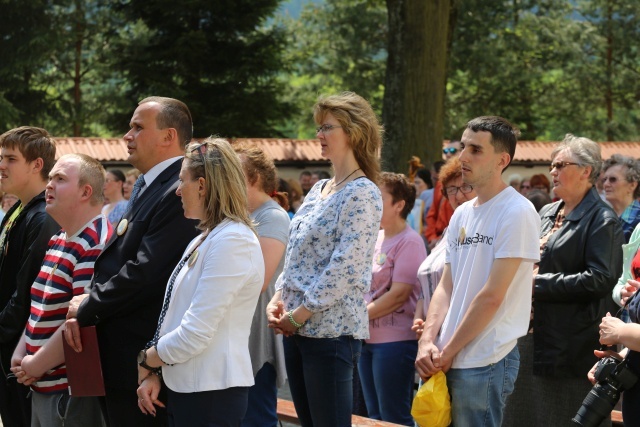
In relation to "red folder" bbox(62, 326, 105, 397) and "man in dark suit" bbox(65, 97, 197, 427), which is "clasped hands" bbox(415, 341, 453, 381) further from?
"red folder" bbox(62, 326, 105, 397)

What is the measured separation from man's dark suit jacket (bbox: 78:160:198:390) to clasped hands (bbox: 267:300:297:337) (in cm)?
55

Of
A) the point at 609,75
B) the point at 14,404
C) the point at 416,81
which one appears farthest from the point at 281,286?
the point at 609,75

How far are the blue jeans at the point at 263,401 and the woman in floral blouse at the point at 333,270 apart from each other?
3.01 ft

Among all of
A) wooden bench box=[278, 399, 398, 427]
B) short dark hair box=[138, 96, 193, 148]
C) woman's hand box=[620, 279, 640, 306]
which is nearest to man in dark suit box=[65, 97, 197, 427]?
Answer: short dark hair box=[138, 96, 193, 148]

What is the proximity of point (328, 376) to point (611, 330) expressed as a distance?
4.23 ft

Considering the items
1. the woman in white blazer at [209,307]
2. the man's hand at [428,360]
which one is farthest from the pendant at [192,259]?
the man's hand at [428,360]

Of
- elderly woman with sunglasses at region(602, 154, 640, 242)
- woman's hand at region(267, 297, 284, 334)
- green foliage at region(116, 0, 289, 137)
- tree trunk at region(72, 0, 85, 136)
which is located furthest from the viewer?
tree trunk at region(72, 0, 85, 136)

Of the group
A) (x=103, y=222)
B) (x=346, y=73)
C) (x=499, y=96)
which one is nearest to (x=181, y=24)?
(x=346, y=73)

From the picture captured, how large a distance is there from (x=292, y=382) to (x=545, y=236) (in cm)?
194

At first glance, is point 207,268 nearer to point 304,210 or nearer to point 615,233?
point 304,210

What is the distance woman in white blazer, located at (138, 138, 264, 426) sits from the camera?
12.0 feet

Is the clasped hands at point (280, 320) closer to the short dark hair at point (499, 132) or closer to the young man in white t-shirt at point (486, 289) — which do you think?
the young man in white t-shirt at point (486, 289)

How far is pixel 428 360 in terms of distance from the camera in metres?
4.20

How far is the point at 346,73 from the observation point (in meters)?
34.7
